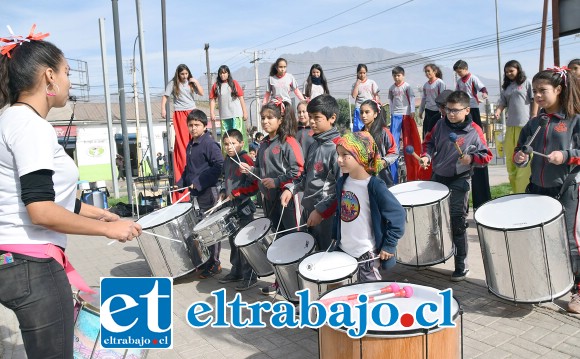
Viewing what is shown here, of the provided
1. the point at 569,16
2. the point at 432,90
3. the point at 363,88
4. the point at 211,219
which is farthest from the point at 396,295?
the point at 363,88

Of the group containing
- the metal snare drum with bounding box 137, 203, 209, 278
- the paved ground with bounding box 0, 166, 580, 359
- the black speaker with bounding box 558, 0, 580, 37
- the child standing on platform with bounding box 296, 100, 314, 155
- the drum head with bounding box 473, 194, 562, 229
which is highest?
the black speaker with bounding box 558, 0, 580, 37

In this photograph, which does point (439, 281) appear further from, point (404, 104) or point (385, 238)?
point (404, 104)

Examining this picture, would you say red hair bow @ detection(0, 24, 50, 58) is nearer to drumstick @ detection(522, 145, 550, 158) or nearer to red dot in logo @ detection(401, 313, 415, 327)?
red dot in logo @ detection(401, 313, 415, 327)

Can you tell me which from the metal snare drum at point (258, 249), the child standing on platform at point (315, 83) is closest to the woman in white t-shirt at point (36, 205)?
the metal snare drum at point (258, 249)

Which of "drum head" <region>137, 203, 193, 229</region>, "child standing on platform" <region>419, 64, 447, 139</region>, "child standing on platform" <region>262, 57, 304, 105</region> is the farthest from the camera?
"child standing on platform" <region>419, 64, 447, 139</region>

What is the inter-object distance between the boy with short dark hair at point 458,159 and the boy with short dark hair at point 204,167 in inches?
101

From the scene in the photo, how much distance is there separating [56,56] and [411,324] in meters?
2.07

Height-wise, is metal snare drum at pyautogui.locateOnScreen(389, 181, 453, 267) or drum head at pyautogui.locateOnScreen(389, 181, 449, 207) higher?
drum head at pyautogui.locateOnScreen(389, 181, 449, 207)

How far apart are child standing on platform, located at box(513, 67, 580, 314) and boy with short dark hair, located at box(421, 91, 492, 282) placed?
1.73 ft

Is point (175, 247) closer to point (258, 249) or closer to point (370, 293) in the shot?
point (258, 249)

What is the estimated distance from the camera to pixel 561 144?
406cm

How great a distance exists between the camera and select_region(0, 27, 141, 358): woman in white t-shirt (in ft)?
6.77

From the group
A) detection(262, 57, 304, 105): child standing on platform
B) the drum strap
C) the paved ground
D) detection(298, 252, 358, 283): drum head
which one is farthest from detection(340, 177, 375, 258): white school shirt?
detection(262, 57, 304, 105): child standing on platform

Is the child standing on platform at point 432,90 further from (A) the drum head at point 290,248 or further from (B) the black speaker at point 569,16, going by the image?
(A) the drum head at point 290,248
